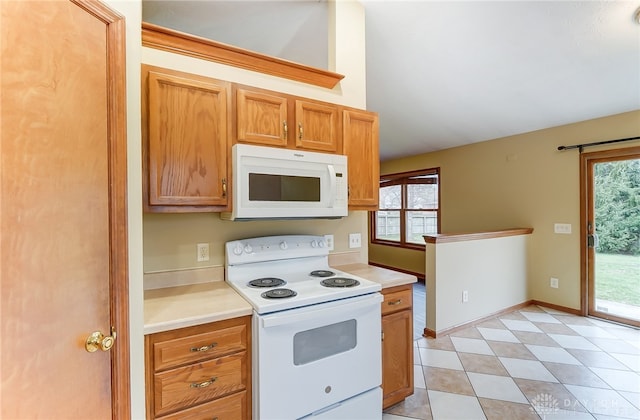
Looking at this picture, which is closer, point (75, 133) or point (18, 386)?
point (18, 386)

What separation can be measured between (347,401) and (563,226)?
3.67 metres

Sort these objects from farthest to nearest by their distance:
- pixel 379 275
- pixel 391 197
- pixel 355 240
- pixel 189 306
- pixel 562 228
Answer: pixel 391 197 < pixel 562 228 < pixel 355 240 < pixel 379 275 < pixel 189 306

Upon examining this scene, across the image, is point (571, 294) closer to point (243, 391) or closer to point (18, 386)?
point (243, 391)

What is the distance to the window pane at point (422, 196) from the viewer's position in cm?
545

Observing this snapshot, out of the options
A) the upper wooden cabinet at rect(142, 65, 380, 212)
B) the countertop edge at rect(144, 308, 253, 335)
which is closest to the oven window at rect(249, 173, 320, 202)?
the upper wooden cabinet at rect(142, 65, 380, 212)

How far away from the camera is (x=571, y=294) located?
3643mm

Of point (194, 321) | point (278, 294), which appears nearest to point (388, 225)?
point (278, 294)

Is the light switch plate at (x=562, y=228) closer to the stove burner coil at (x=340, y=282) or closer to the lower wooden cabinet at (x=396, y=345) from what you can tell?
the lower wooden cabinet at (x=396, y=345)

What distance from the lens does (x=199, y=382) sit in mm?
1316

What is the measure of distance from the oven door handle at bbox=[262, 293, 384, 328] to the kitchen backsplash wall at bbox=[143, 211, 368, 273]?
69 cm

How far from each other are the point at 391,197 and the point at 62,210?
19.0 ft

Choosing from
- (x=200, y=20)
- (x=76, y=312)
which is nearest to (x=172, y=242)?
(x=76, y=312)

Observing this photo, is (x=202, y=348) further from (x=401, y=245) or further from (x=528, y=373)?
(x=401, y=245)

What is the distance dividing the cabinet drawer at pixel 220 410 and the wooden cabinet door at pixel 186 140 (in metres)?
0.96
